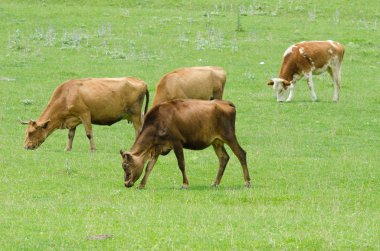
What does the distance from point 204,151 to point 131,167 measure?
19.1ft

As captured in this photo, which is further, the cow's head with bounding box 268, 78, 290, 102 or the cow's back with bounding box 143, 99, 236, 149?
the cow's head with bounding box 268, 78, 290, 102

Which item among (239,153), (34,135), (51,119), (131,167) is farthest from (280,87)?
(131,167)

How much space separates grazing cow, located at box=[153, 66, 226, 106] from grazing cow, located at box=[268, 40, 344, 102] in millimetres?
5475

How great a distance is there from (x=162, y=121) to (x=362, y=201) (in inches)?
156

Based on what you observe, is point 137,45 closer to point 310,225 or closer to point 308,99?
point 308,99

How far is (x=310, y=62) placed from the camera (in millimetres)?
29875

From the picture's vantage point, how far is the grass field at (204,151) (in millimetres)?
12609

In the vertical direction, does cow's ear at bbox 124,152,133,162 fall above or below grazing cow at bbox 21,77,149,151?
above

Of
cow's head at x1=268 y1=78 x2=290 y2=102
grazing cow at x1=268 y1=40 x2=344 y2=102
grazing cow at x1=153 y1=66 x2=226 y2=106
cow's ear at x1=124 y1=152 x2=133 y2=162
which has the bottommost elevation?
cow's head at x1=268 y1=78 x2=290 y2=102

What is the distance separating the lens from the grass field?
12.6m

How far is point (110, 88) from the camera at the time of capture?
2241 cm

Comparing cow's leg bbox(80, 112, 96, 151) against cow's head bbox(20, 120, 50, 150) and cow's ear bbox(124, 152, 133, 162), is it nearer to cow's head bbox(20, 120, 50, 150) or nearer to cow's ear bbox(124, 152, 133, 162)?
cow's head bbox(20, 120, 50, 150)

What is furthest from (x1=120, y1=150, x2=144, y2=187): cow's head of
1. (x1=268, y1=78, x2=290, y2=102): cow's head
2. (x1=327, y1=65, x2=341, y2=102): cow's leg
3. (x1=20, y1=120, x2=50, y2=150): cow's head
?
(x1=327, y1=65, x2=341, y2=102): cow's leg

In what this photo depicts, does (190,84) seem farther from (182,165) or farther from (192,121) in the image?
(182,165)
